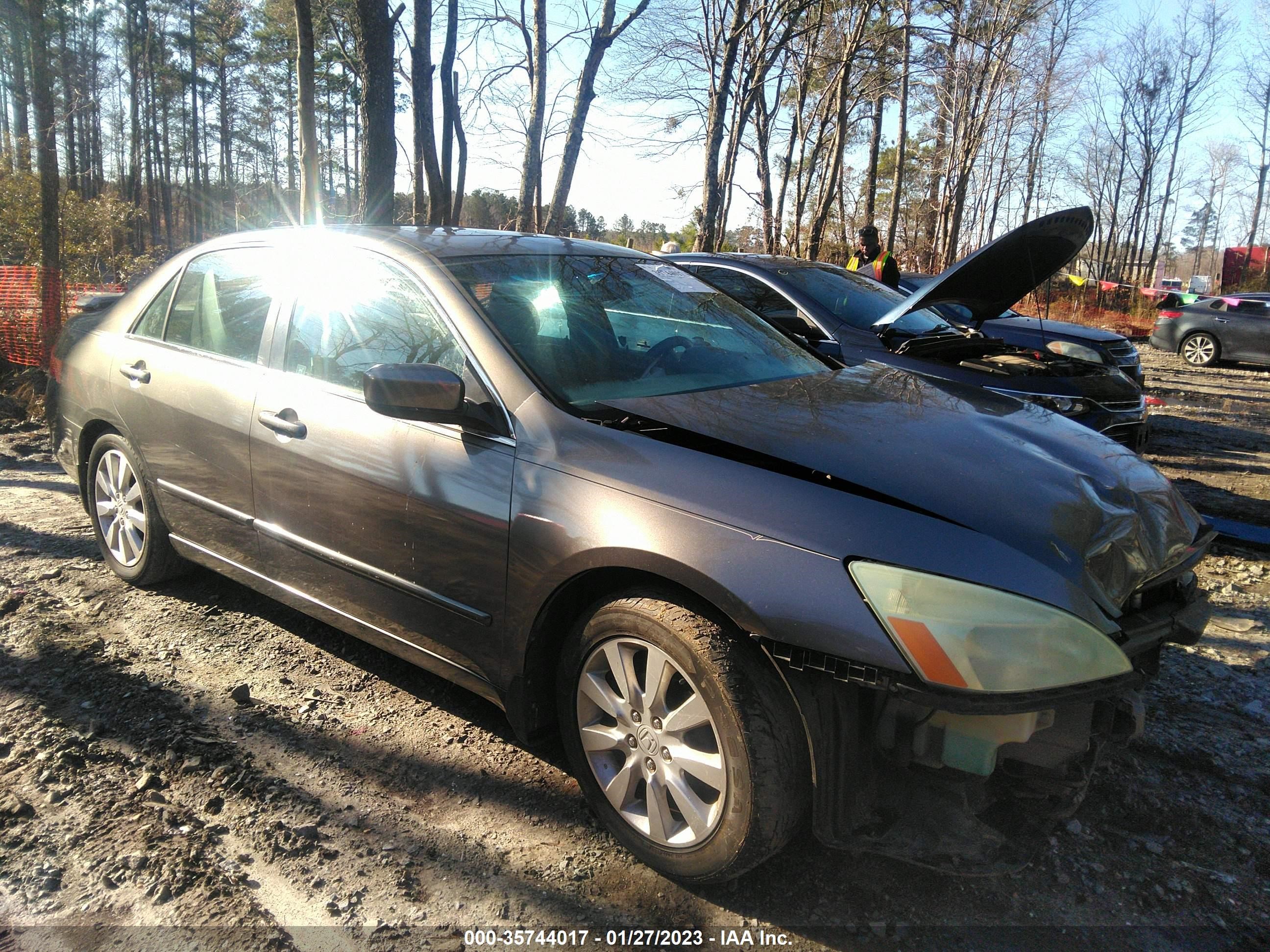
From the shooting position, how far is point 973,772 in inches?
78.0

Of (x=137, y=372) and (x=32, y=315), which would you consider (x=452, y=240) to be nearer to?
(x=137, y=372)

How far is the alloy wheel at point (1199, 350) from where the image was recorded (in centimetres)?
1602

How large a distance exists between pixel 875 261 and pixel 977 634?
902 cm

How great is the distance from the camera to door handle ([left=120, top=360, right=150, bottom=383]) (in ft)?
12.4

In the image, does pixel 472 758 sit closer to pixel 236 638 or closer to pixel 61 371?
pixel 236 638

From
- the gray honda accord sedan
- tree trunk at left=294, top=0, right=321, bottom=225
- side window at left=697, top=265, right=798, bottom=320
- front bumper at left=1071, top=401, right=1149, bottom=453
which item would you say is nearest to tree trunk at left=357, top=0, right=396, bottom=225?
tree trunk at left=294, top=0, right=321, bottom=225

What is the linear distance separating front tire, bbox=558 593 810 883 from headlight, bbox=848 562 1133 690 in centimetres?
32

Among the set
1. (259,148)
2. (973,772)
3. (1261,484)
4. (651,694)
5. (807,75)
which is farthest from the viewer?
(259,148)

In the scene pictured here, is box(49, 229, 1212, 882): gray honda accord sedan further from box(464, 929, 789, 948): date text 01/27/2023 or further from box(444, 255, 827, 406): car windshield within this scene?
box(464, 929, 789, 948): date text 01/27/2023

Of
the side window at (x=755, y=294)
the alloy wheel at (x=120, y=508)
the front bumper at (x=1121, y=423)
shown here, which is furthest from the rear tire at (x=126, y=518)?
the front bumper at (x=1121, y=423)

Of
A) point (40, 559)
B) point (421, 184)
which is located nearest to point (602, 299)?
point (40, 559)

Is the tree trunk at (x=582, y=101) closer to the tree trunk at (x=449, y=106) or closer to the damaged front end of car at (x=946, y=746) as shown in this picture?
the tree trunk at (x=449, y=106)

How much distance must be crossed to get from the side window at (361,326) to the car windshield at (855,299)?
11.8ft

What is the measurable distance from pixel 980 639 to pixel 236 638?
9.92ft
